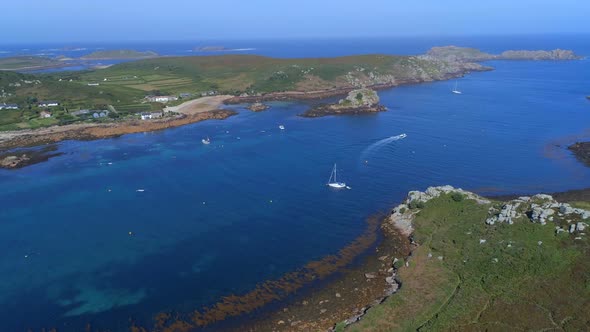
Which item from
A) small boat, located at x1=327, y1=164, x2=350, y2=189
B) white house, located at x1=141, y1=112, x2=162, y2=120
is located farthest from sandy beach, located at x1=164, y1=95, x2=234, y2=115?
small boat, located at x1=327, y1=164, x2=350, y2=189

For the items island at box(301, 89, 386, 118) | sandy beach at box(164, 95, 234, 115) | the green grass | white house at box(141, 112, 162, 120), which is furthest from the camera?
sandy beach at box(164, 95, 234, 115)

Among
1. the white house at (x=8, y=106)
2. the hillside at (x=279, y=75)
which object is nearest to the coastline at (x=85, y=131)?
the white house at (x=8, y=106)

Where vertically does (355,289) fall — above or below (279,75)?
below

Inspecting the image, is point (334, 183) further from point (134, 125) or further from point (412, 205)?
point (134, 125)

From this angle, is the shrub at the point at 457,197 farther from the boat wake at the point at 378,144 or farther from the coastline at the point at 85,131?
the coastline at the point at 85,131

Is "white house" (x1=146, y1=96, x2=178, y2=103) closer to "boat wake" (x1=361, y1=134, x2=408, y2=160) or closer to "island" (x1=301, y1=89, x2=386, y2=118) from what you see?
"island" (x1=301, y1=89, x2=386, y2=118)

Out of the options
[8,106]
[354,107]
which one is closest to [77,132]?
[8,106]

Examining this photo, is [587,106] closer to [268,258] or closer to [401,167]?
[401,167]
